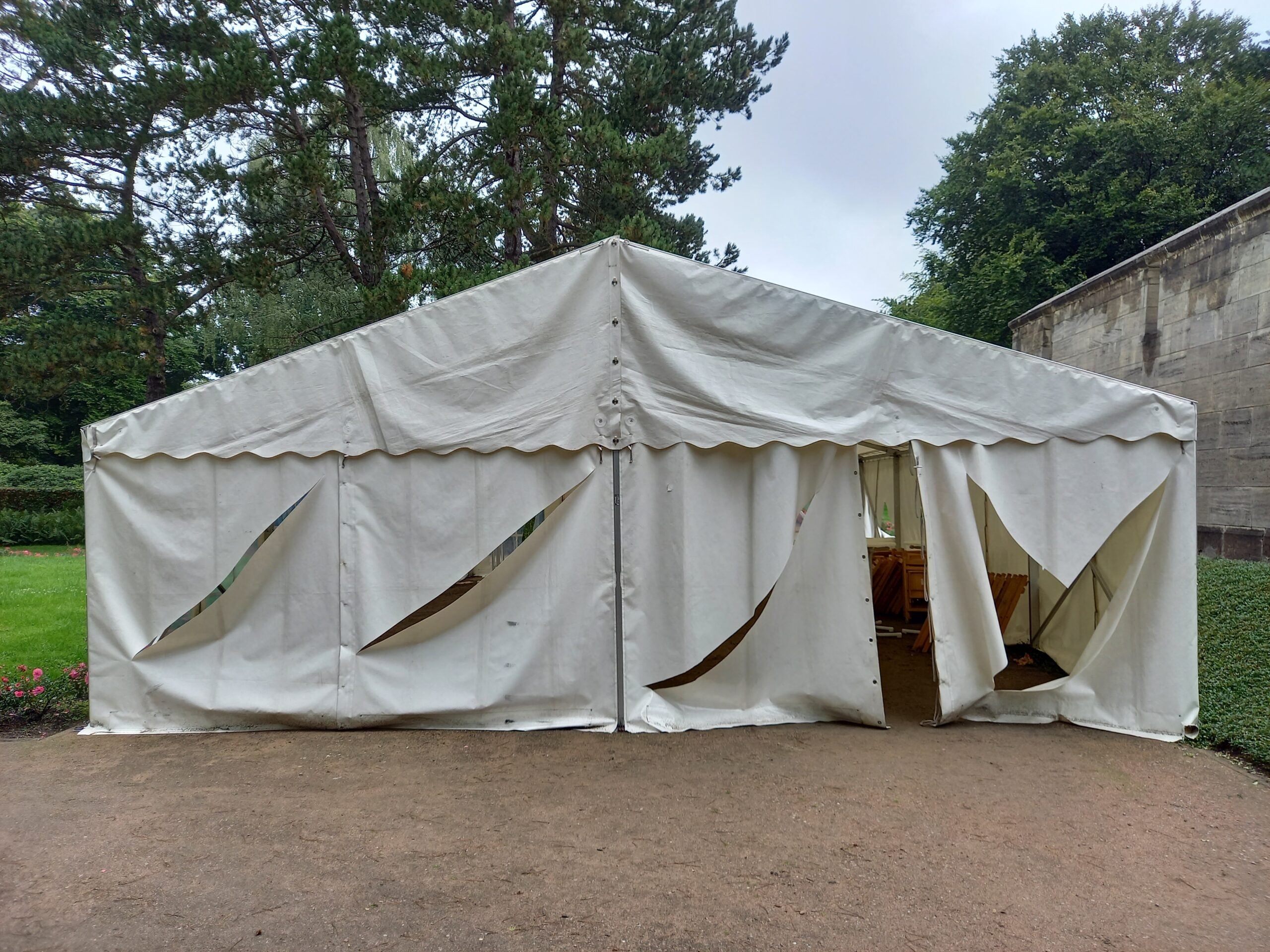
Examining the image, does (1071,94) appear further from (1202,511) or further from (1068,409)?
(1068,409)

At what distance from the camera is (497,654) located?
175 inches

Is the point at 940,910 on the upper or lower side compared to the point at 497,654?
lower

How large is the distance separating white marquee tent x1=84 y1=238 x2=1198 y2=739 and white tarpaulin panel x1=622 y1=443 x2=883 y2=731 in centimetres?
2

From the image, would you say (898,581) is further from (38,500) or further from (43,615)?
(38,500)

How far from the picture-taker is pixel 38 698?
4.98 meters

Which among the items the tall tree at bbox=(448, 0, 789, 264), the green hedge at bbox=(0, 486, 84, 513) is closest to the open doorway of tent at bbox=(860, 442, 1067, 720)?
the tall tree at bbox=(448, 0, 789, 264)

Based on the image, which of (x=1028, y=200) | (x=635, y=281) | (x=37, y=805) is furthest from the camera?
(x=1028, y=200)

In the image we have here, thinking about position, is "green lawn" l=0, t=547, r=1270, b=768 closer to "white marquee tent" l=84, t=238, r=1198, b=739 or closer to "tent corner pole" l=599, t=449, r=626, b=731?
"white marquee tent" l=84, t=238, r=1198, b=739

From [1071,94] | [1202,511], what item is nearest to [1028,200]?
[1071,94]

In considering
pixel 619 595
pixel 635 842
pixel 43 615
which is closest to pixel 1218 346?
pixel 619 595

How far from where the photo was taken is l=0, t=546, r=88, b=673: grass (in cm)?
608

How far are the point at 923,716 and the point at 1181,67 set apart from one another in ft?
72.5

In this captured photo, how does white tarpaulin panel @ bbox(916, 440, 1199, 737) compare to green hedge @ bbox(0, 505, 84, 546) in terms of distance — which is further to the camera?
green hedge @ bbox(0, 505, 84, 546)

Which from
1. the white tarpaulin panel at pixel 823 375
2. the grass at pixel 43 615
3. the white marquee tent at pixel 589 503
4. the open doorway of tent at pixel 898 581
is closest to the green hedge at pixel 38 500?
the grass at pixel 43 615
